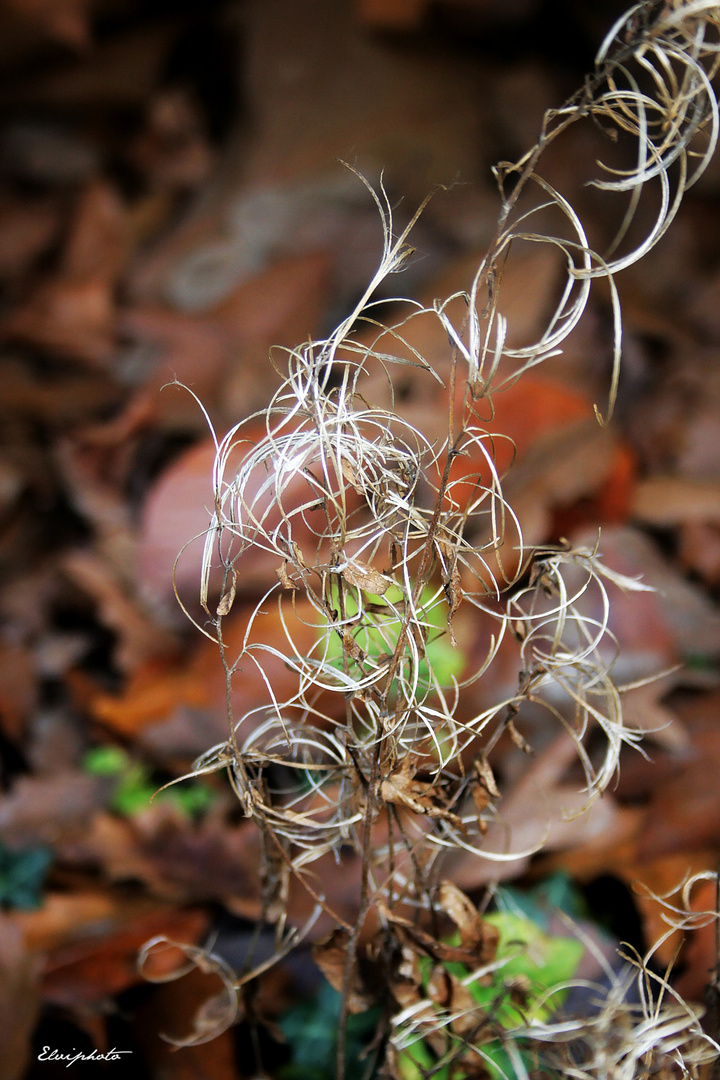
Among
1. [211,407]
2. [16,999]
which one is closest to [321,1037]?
[16,999]

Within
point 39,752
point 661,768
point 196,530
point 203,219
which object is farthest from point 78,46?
point 661,768

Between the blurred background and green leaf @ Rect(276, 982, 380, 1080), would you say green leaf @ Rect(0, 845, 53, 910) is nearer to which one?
the blurred background

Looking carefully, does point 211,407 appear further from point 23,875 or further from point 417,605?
point 417,605

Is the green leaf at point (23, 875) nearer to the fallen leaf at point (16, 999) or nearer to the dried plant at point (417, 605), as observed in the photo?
the fallen leaf at point (16, 999)

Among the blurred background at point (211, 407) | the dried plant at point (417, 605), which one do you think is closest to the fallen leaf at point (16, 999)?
the blurred background at point (211, 407)

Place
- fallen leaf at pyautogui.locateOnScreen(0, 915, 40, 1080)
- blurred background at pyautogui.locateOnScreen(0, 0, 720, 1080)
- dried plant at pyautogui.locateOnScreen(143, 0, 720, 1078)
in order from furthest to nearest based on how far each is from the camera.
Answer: blurred background at pyautogui.locateOnScreen(0, 0, 720, 1080) < fallen leaf at pyautogui.locateOnScreen(0, 915, 40, 1080) < dried plant at pyautogui.locateOnScreen(143, 0, 720, 1078)

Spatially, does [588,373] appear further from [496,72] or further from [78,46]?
[78,46]

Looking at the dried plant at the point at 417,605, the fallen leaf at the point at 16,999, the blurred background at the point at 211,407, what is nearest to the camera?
the dried plant at the point at 417,605

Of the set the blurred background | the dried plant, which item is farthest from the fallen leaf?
the dried plant
